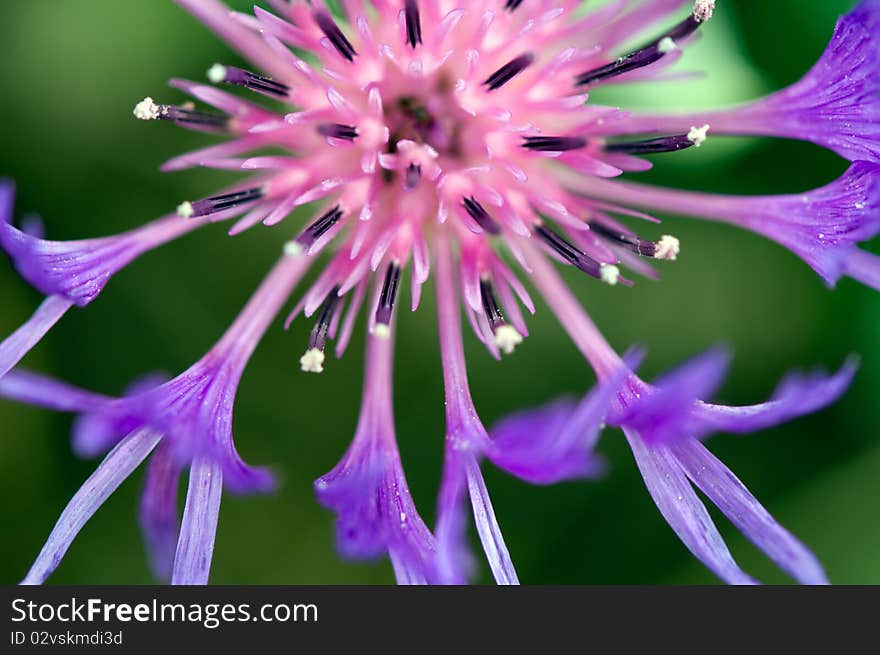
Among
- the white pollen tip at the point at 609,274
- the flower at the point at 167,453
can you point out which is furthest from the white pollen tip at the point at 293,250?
the white pollen tip at the point at 609,274

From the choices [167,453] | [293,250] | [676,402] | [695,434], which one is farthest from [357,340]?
[676,402]

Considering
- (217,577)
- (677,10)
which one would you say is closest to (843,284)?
(677,10)

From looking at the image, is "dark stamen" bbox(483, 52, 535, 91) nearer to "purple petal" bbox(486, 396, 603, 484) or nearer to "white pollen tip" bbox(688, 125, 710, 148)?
"white pollen tip" bbox(688, 125, 710, 148)

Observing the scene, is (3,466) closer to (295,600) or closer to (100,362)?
(100,362)

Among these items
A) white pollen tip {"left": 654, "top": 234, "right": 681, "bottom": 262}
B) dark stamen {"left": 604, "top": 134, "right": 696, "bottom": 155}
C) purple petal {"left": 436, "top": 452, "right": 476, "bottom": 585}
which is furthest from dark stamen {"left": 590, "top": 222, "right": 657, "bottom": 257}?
purple petal {"left": 436, "top": 452, "right": 476, "bottom": 585}

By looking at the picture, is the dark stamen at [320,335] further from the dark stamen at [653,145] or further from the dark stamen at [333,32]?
the dark stamen at [653,145]

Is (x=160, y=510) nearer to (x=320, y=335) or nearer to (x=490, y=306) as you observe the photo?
(x=320, y=335)
